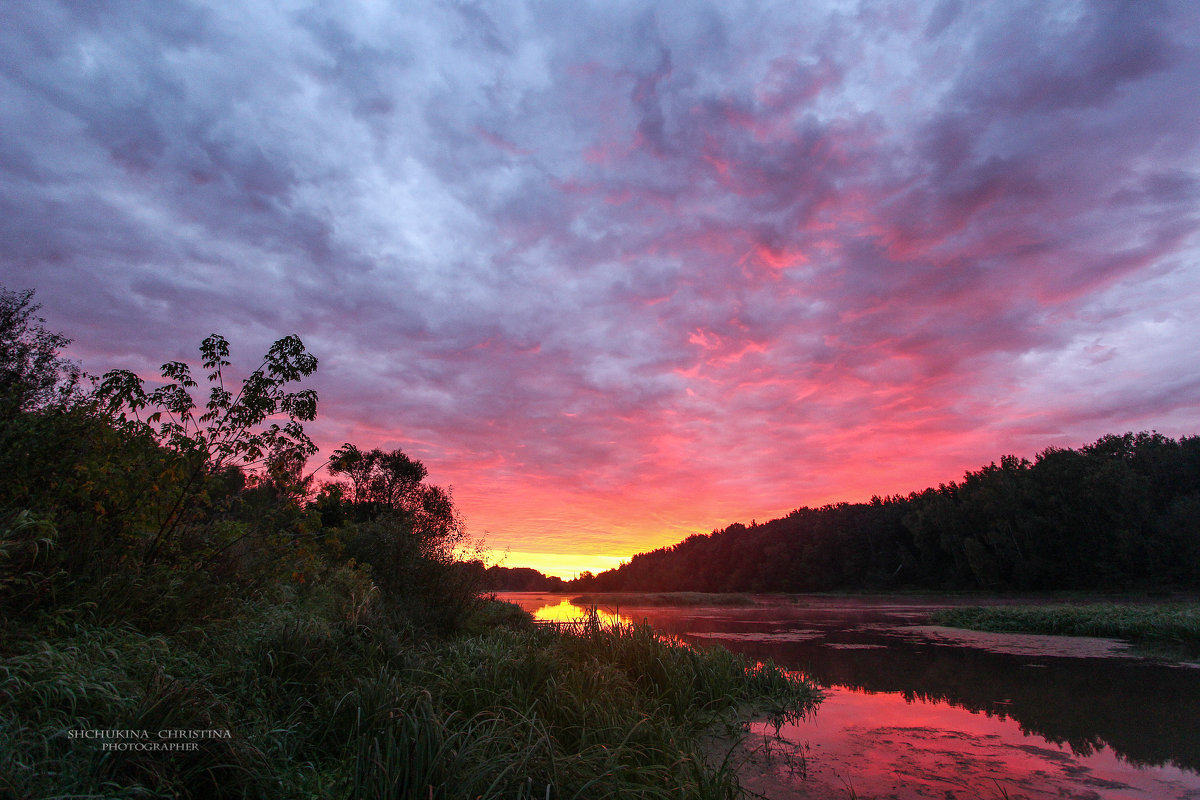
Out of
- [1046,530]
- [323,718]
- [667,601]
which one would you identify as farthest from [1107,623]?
[667,601]

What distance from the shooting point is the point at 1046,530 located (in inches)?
1971

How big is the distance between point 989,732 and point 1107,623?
18.8 meters

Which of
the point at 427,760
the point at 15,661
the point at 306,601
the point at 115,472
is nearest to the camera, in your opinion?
the point at 427,760

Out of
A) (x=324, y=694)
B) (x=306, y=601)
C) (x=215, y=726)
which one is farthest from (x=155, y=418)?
(x=306, y=601)

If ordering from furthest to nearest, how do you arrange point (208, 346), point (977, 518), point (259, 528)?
point (977, 518), point (259, 528), point (208, 346)

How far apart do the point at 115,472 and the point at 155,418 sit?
910 millimetres

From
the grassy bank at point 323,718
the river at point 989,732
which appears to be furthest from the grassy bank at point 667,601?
A: the grassy bank at point 323,718

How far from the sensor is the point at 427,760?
382cm

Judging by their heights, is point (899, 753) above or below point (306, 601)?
below

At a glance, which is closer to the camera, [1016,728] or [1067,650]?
[1016,728]

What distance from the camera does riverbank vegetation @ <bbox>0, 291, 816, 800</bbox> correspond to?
376 centimetres

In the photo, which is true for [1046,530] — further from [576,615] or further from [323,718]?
[323,718]

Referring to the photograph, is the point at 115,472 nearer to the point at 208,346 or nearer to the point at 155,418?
the point at 155,418

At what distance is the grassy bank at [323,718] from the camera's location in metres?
3.60
